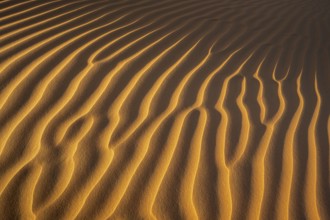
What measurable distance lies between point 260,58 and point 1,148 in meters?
2.88

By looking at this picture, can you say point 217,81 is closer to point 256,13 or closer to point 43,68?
point 43,68

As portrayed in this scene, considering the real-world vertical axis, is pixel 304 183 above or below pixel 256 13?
below

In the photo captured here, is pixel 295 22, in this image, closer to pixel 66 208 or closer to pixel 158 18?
pixel 158 18

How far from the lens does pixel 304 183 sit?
83.8 inches

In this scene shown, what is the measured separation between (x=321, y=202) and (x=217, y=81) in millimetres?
1452

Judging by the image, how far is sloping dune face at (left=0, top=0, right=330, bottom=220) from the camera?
190 cm

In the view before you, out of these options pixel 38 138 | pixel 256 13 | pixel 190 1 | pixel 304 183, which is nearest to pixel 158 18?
pixel 190 1

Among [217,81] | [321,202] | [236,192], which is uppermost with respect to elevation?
[217,81]

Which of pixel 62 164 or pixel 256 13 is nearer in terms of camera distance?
pixel 62 164

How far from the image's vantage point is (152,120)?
2418mm

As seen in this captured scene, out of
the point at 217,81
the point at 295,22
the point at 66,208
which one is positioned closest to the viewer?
the point at 66,208

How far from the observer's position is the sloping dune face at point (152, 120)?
1903 millimetres

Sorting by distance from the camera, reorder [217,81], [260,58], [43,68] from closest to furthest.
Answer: [43,68]
[217,81]
[260,58]

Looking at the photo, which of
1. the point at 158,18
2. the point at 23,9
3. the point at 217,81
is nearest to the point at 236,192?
the point at 217,81
